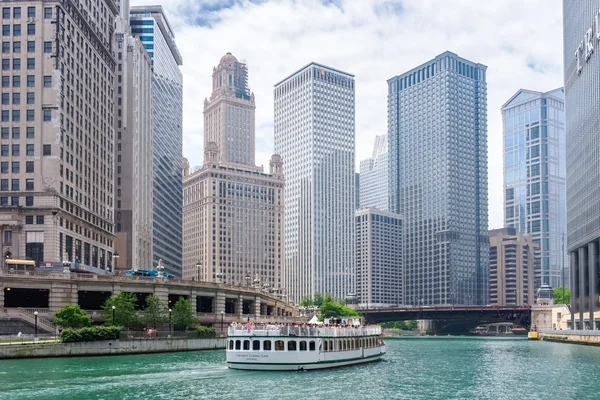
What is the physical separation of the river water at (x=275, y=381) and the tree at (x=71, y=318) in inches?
475

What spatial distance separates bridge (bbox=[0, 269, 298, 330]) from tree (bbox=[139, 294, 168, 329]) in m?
4.56

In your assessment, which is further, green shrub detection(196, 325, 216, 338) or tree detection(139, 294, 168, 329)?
green shrub detection(196, 325, 216, 338)

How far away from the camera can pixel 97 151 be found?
158625 millimetres

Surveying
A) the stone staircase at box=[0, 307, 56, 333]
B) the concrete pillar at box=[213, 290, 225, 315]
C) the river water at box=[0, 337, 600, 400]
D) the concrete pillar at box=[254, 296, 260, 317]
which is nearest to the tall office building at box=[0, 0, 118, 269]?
the stone staircase at box=[0, 307, 56, 333]

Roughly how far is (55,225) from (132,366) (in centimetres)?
5266

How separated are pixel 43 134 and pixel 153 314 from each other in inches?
1411

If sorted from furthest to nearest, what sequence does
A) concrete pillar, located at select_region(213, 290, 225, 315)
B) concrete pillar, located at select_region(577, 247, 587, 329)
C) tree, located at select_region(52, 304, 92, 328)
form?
1. concrete pillar, located at select_region(577, 247, 587, 329)
2. concrete pillar, located at select_region(213, 290, 225, 315)
3. tree, located at select_region(52, 304, 92, 328)

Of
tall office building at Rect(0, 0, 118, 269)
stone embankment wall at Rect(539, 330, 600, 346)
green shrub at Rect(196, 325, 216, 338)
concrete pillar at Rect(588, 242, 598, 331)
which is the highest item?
tall office building at Rect(0, 0, 118, 269)

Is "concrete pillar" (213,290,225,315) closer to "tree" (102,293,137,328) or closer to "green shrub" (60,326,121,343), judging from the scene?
"tree" (102,293,137,328)

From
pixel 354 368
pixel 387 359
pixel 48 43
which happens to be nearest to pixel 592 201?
pixel 387 359

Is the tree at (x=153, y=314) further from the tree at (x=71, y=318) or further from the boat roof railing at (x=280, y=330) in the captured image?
the boat roof railing at (x=280, y=330)

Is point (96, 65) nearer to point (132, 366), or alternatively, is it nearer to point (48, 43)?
point (48, 43)

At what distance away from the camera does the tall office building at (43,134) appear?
131 meters

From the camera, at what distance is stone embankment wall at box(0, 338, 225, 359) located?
3595 inches
